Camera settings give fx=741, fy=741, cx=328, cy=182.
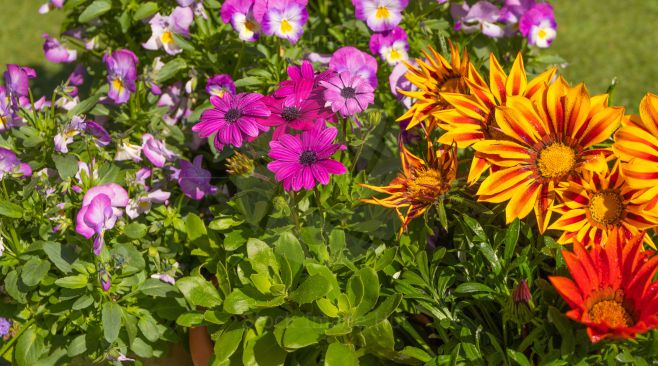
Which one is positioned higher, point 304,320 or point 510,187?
point 510,187

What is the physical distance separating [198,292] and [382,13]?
816 mm

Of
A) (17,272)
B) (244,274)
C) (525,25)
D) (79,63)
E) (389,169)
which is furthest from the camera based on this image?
(79,63)

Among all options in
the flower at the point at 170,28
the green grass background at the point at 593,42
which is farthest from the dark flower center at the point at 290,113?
the green grass background at the point at 593,42

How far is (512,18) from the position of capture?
201 cm

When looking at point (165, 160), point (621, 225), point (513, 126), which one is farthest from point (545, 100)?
point (165, 160)

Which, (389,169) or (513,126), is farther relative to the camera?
(389,169)

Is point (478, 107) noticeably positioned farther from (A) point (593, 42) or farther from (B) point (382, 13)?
(A) point (593, 42)

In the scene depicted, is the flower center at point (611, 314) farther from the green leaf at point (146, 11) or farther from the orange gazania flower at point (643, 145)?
the green leaf at point (146, 11)

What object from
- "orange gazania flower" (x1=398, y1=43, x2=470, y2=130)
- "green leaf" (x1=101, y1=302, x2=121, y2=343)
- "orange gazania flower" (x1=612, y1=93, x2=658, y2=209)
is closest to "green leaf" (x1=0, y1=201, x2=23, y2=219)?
"green leaf" (x1=101, y1=302, x2=121, y2=343)

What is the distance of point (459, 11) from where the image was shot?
6.72ft

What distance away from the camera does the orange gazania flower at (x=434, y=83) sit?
141 cm

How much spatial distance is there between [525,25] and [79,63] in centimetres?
130

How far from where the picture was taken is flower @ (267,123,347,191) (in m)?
1.26

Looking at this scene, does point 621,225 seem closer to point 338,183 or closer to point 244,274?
point 338,183
